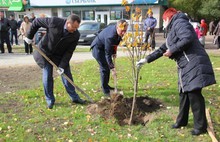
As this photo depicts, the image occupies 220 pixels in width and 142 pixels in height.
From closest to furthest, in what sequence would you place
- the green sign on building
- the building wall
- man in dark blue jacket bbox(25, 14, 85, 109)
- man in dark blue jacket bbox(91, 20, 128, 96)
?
man in dark blue jacket bbox(25, 14, 85, 109)
man in dark blue jacket bbox(91, 20, 128, 96)
the building wall
the green sign on building

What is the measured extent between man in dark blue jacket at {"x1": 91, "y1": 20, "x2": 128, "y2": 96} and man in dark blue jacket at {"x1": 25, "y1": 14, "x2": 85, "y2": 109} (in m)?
0.65

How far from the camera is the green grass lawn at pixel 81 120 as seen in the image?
171 inches

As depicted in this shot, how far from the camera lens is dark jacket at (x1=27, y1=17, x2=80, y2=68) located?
521 cm

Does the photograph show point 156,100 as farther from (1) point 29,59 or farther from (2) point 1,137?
(1) point 29,59

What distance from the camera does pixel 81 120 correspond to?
16.2 feet

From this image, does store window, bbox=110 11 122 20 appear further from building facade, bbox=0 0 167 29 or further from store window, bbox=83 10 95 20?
store window, bbox=83 10 95 20

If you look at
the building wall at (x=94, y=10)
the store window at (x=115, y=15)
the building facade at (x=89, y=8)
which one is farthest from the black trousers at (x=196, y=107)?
the store window at (x=115, y=15)

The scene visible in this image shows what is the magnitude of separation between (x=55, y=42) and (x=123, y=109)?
1776mm

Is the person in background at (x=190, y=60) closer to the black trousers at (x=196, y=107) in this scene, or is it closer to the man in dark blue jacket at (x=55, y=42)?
the black trousers at (x=196, y=107)

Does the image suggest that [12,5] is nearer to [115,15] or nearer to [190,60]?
[115,15]

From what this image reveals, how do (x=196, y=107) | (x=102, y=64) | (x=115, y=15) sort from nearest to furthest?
(x=196, y=107) → (x=102, y=64) → (x=115, y=15)

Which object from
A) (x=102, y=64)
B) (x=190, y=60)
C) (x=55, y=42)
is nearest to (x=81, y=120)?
(x=55, y=42)

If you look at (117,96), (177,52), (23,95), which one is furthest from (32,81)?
(177,52)

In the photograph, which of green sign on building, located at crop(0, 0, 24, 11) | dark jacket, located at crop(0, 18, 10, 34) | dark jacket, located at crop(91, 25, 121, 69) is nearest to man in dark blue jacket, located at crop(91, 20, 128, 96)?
dark jacket, located at crop(91, 25, 121, 69)
